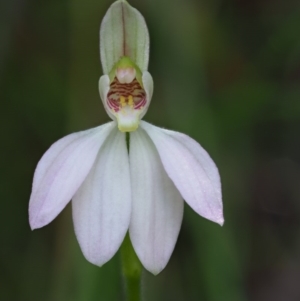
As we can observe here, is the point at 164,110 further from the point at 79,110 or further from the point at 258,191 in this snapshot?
the point at 258,191

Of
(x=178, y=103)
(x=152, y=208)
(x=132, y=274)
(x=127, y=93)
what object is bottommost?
(x=132, y=274)

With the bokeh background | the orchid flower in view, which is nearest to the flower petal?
the orchid flower

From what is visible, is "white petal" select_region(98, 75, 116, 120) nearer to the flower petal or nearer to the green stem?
the flower petal

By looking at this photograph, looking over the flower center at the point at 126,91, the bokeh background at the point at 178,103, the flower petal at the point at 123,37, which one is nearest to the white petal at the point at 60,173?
the flower center at the point at 126,91

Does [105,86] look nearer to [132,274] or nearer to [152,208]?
[152,208]

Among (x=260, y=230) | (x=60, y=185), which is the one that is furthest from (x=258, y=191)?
(x=60, y=185)

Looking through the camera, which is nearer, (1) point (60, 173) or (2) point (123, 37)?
(1) point (60, 173)

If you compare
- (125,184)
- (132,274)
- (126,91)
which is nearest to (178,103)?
(126,91)

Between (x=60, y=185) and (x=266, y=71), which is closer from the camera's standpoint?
(x=60, y=185)
